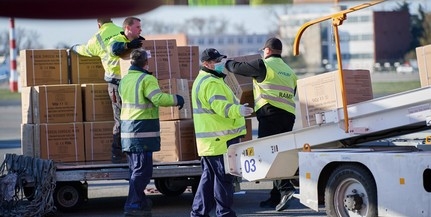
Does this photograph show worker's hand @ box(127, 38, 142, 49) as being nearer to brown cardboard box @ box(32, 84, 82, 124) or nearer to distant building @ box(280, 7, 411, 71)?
brown cardboard box @ box(32, 84, 82, 124)

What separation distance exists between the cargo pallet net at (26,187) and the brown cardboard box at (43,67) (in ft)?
3.20

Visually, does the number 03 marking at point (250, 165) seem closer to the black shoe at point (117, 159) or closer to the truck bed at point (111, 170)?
the truck bed at point (111, 170)

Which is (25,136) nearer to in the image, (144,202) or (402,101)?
(144,202)

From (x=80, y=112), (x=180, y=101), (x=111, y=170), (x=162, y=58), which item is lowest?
(x=111, y=170)

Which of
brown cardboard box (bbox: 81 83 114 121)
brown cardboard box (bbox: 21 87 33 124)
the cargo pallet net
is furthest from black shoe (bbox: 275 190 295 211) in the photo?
brown cardboard box (bbox: 21 87 33 124)

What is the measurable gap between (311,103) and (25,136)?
3.25m

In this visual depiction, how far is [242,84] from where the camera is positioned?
942cm

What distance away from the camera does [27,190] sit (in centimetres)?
914

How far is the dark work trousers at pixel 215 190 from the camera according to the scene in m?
7.90

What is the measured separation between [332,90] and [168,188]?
3307 mm

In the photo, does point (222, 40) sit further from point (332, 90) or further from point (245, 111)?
point (332, 90)

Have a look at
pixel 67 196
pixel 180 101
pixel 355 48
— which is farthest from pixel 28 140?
pixel 355 48

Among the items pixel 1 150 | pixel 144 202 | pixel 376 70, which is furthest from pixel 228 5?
pixel 376 70

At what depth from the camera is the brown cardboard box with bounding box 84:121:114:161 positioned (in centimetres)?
956
